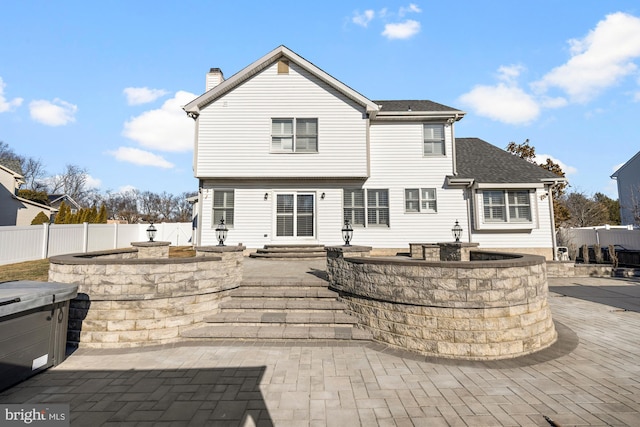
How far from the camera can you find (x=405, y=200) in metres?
13.2

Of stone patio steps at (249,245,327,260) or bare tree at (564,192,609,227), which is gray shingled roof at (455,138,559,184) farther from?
Answer: bare tree at (564,192,609,227)

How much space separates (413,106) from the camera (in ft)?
49.2

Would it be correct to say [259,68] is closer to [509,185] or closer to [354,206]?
[354,206]

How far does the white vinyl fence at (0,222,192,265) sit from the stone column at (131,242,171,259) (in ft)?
23.9

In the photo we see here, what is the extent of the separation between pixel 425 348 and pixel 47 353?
6.32 metres

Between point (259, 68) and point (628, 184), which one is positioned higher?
point (259, 68)

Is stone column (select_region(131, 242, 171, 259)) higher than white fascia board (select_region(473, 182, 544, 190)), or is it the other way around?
white fascia board (select_region(473, 182, 544, 190))

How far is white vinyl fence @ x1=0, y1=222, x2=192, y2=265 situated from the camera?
12.0 m

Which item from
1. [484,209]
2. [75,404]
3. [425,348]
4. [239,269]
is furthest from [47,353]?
[484,209]

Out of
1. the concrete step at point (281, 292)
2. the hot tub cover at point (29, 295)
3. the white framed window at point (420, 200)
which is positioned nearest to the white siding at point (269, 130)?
the white framed window at point (420, 200)

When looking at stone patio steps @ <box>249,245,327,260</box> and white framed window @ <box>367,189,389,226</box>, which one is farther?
white framed window @ <box>367,189,389,226</box>

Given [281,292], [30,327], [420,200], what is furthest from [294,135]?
[30,327]

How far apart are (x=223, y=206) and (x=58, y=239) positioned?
8.99 metres

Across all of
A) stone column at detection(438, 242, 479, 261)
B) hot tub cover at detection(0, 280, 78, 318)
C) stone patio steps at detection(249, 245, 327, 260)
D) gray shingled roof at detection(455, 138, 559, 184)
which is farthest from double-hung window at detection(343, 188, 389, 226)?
hot tub cover at detection(0, 280, 78, 318)
